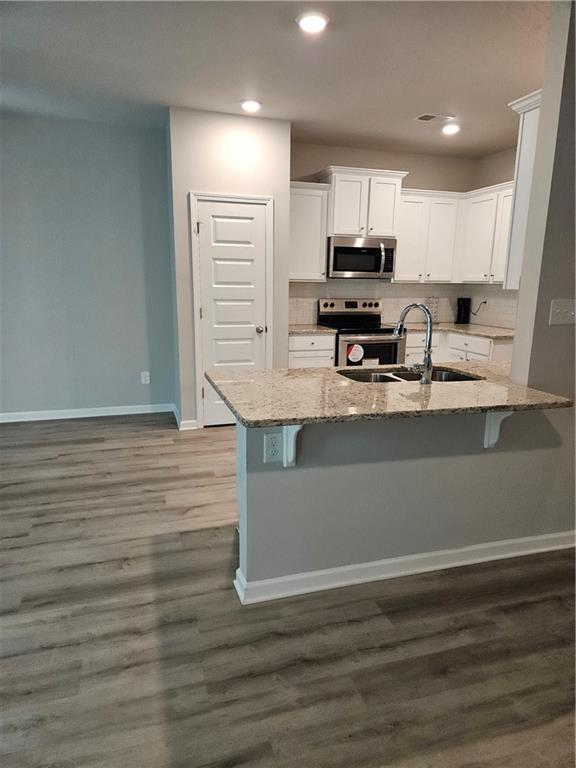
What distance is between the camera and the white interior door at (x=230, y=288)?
4219mm

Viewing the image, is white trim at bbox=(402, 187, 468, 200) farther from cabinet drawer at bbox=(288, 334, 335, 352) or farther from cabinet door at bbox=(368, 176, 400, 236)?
cabinet drawer at bbox=(288, 334, 335, 352)

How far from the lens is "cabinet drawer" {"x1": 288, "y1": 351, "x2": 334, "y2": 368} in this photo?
471cm

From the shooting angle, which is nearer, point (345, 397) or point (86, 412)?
point (345, 397)

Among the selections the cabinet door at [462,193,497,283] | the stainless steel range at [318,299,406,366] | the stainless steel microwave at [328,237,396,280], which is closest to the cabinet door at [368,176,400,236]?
the stainless steel microwave at [328,237,396,280]

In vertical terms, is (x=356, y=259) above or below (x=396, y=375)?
above

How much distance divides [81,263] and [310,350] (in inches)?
93.0

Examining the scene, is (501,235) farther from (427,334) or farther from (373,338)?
(427,334)

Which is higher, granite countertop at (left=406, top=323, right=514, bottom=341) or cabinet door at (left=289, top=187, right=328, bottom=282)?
cabinet door at (left=289, top=187, right=328, bottom=282)

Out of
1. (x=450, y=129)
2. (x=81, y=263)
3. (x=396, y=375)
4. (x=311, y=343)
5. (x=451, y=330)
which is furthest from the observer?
(x=451, y=330)

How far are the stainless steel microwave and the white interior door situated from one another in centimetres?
83

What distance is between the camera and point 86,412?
488cm

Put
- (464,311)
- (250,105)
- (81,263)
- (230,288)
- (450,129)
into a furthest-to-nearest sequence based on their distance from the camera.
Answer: (464,311) < (81,263) < (450,129) < (230,288) < (250,105)

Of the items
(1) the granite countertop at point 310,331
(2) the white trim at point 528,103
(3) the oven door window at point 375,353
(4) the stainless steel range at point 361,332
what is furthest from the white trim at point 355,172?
(2) the white trim at point 528,103

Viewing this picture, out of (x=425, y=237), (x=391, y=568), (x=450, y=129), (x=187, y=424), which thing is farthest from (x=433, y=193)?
(x=391, y=568)
